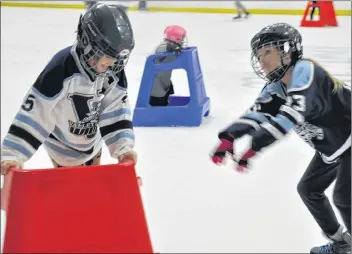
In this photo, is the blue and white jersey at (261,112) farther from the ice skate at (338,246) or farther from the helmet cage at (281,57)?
the ice skate at (338,246)

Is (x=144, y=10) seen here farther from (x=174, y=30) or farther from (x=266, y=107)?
(x=266, y=107)

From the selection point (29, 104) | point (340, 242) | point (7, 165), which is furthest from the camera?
point (340, 242)

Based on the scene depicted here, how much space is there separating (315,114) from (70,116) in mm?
614

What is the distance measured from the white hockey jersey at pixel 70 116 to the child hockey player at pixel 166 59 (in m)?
1.67

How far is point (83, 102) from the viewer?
5.06 ft

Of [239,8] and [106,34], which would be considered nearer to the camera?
[106,34]

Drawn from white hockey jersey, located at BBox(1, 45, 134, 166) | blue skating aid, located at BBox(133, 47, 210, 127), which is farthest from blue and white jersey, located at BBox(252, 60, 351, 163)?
blue skating aid, located at BBox(133, 47, 210, 127)

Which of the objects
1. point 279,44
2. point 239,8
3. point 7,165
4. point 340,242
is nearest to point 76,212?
point 7,165

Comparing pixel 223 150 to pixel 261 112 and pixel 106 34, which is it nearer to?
pixel 261 112

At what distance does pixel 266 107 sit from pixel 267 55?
0.16m

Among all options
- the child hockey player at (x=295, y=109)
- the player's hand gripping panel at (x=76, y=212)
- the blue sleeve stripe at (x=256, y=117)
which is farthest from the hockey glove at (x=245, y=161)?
the player's hand gripping panel at (x=76, y=212)

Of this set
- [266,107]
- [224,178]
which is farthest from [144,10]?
[266,107]

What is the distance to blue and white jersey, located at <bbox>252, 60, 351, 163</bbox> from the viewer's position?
1.44m

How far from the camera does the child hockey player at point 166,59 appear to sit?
10.9 ft
